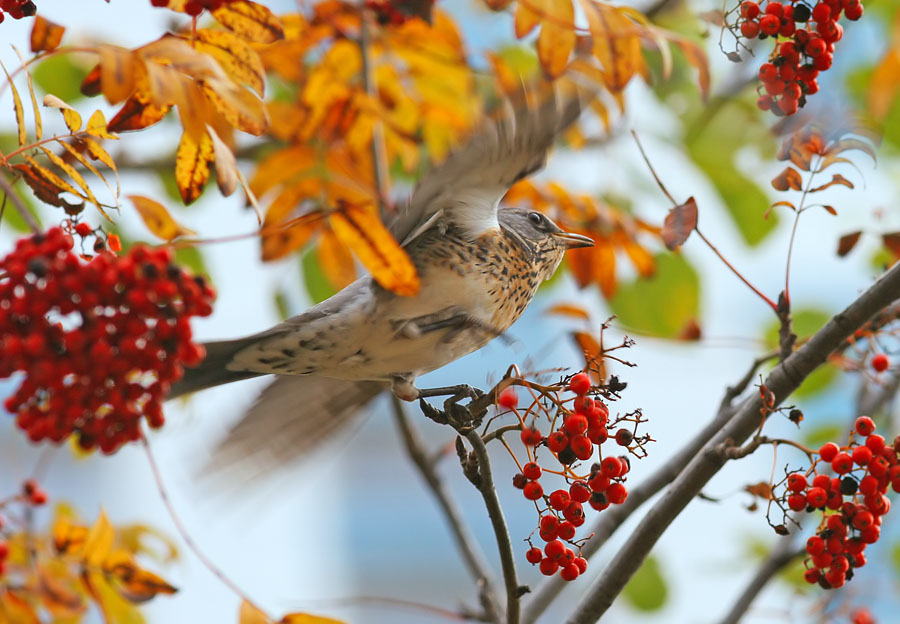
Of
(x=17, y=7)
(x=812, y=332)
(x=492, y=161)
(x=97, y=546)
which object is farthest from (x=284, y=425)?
(x=812, y=332)

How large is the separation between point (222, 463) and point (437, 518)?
15.0 meters

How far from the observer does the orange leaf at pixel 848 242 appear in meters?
2.08

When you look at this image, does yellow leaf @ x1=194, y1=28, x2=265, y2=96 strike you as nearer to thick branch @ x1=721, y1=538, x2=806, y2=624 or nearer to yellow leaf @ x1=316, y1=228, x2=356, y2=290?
yellow leaf @ x1=316, y1=228, x2=356, y2=290

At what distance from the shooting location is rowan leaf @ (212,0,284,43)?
170cm

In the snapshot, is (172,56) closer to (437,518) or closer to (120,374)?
(120,374)

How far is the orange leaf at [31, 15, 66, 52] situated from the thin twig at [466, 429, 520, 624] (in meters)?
0.94

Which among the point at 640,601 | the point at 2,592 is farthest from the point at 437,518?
the point at 2,592

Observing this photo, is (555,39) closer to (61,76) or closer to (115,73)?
(115,73)

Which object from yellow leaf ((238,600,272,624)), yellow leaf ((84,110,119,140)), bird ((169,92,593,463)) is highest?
yellow leaf ((84,110,119,140))

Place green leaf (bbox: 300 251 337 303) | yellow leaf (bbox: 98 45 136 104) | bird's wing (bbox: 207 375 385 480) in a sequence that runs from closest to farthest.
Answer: yellow leaf (bbox: 98 45 136 104) < bird's wing (bbox: 207 375 385 480) < green leaf (bbox: 300 251 337 303)

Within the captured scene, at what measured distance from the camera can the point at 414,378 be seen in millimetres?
2346

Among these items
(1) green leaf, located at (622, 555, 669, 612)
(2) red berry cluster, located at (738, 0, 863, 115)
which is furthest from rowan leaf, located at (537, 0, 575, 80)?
(1) green leaf, located at (622, 555, 669, 612)

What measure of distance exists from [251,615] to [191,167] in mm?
829

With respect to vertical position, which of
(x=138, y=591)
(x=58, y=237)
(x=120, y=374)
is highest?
(x=58, y=237)
